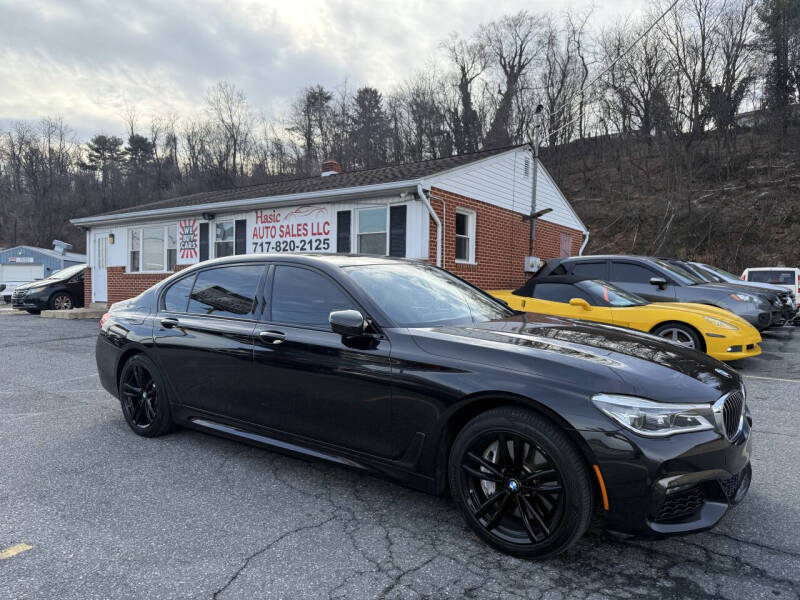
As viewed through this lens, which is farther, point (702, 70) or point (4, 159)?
point (4, 159)

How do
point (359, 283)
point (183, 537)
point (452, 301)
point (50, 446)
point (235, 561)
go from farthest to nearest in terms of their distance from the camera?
point (50, 446) → point (452, 301) → point (359, 283) → point (183, 537) → point (235, 561)

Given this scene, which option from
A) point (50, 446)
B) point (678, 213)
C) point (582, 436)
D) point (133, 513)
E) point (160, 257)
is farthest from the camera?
point (678, 213)

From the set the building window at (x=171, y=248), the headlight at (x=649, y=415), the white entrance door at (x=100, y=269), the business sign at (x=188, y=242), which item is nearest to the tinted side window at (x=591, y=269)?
the headlight at (x=649, y=415)

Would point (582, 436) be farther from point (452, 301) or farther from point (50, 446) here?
point (50, 446)

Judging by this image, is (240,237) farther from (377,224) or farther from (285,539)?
(285,539)

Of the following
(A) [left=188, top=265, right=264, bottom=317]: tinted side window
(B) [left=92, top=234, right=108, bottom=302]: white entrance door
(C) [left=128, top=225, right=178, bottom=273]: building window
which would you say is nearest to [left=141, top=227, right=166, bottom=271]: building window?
(C) [left=128, top=225, right=178, bottom=273]: building window

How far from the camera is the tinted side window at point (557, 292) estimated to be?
7387mm

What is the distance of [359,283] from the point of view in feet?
10.3

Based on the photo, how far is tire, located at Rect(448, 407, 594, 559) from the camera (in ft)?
7.23

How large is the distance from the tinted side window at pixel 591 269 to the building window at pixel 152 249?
1152 cm

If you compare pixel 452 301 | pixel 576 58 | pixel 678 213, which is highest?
pixel 576 58

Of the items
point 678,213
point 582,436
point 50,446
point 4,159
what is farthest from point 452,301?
point 4,159

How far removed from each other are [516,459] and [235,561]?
138 cm

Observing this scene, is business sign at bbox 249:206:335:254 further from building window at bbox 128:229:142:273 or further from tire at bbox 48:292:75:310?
tire at bbox 48:292:75:310
